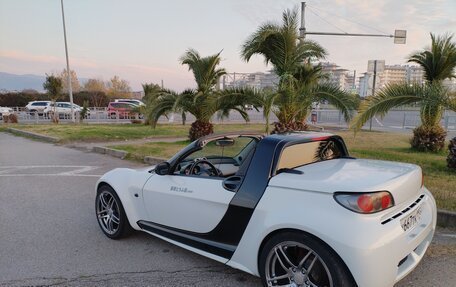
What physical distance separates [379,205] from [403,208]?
37cm

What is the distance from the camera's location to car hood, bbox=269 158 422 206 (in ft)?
8.34

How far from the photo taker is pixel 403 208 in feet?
8.83

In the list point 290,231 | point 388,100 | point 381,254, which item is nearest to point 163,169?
point 290,231

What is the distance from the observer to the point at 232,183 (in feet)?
9.97

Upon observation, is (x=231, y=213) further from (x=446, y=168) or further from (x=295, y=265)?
(x=446, y=168)

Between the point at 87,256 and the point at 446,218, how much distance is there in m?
4.47

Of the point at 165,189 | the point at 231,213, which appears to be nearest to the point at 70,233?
the point at 165,189

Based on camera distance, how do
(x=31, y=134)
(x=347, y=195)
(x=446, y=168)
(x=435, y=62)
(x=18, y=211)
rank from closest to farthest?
(x=347, y=195)
(x=18, y=211)
(x=446, y=168)
(x=435, y=62)
(x=31, y=134)

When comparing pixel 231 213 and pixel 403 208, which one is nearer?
pixel 403 208

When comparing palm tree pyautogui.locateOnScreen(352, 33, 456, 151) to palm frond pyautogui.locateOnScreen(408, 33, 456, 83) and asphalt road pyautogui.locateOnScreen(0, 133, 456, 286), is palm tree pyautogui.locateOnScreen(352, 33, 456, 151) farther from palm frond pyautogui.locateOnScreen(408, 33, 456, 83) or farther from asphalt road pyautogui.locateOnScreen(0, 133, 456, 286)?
asphalt road pyautogui.locateOnScreen(0, 133, 456, 286)

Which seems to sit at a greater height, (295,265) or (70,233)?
(295,265)

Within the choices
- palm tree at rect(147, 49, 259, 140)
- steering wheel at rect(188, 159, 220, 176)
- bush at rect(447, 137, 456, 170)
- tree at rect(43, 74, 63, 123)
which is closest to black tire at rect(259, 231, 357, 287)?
steering wheel at rect(188, 159, 220, 176)

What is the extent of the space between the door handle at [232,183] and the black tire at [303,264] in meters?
0.55

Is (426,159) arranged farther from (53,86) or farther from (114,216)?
(53,86)
